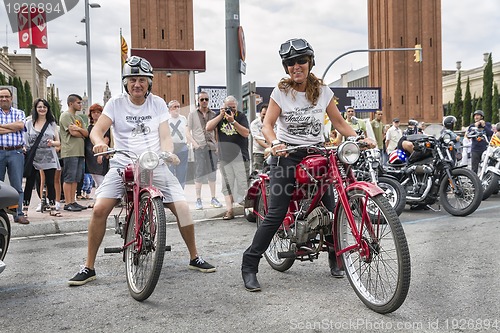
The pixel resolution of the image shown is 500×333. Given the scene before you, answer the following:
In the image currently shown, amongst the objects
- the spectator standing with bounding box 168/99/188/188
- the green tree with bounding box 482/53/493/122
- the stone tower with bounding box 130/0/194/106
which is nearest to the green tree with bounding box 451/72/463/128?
the green tree with bounding box 482/53/493/122

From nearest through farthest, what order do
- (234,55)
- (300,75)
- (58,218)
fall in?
(300,75) → (58,218) → (234,55)

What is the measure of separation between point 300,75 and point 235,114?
4138 millimetres

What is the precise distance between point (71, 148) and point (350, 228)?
19.9ft

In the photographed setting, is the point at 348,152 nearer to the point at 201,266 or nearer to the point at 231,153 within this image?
the point at 201,266

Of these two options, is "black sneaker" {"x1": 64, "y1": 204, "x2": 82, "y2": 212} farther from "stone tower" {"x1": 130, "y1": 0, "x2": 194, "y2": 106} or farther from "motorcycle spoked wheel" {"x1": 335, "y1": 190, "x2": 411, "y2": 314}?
"stone tower" {"x1": 130, "y1": 0, "x2": 194, "y2": 106}

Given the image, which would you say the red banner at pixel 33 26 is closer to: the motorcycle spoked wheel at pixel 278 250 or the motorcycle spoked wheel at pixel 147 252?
the motorcycle spoked wheel at pixel 278 250

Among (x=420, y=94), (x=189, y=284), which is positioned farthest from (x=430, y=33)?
(x=189, y=284)

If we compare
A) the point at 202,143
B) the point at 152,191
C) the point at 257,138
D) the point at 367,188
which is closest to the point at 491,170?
the point at 257,138

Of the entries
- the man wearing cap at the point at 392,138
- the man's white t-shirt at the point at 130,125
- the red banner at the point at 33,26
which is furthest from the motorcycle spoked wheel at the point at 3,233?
the man wearing cap at the point at 392,138

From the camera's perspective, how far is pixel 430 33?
60062 mm

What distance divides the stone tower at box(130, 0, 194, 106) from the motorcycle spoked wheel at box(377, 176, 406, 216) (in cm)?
5087

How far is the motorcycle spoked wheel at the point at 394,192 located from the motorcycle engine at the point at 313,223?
151 inches

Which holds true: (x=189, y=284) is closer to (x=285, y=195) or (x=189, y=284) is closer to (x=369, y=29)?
(x=285, y=195)

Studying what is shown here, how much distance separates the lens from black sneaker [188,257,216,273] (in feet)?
15.0
